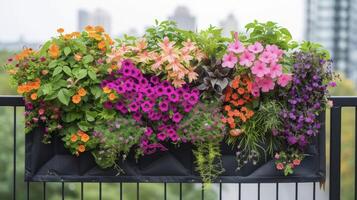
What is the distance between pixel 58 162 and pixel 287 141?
1.19 m

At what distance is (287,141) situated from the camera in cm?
312

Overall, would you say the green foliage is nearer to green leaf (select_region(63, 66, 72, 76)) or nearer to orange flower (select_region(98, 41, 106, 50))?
orange flower (select_region(98, 41, 106, 50))

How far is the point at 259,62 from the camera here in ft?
9.82

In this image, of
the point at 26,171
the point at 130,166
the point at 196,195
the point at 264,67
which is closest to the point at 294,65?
the point at 264,67

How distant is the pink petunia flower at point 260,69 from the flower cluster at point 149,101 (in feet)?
1.02

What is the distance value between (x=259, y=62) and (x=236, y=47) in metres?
0.14

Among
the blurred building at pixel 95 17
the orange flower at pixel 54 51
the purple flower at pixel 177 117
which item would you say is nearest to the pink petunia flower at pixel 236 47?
the purple flower at pixel 177 117

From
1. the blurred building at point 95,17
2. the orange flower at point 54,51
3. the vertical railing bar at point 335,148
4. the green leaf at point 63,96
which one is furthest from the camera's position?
the blurred building at point 95,17

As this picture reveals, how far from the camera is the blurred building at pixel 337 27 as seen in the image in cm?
9100

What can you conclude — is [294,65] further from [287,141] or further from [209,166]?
[209,166]

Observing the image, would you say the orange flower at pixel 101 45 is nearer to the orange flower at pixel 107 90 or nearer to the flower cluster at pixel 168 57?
the flower cluster at pixel 168 57

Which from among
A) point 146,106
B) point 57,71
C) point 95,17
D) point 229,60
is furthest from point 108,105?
point 95,17

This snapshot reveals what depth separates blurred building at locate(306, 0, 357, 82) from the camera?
91.0 meters

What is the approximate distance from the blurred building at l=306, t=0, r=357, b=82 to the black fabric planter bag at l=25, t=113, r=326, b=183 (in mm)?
89397
